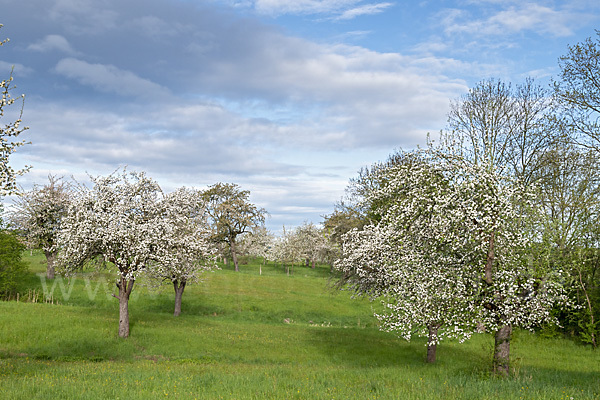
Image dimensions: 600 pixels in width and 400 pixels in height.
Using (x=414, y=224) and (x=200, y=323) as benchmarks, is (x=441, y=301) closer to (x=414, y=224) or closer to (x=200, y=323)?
(x=414, y=224)

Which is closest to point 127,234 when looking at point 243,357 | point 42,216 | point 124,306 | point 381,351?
point 124,306

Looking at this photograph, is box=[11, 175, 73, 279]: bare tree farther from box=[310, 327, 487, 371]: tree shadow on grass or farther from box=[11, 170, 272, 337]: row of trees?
box=[310, 327, 487, 371]: tree shadow on grass

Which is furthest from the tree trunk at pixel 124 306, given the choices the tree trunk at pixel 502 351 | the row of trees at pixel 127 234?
the tree trunk at pixel 502 351

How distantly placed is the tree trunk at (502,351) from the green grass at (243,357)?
0.62 meters

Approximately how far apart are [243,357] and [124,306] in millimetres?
9311

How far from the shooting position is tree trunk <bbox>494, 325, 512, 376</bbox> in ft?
57.2

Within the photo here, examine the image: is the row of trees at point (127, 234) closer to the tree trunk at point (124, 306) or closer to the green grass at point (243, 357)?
the tree trunk at point (124, 306)

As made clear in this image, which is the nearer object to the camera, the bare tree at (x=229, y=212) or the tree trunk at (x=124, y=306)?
the tree trunk at (x=124, y=306)

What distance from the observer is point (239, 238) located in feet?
355

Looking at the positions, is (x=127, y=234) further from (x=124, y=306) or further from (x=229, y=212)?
(x=229, y=212)

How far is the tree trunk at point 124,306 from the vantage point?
1121 inches

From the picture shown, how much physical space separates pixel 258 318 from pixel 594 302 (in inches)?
1197

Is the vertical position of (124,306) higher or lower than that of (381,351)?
higher

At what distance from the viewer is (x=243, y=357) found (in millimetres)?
26359
